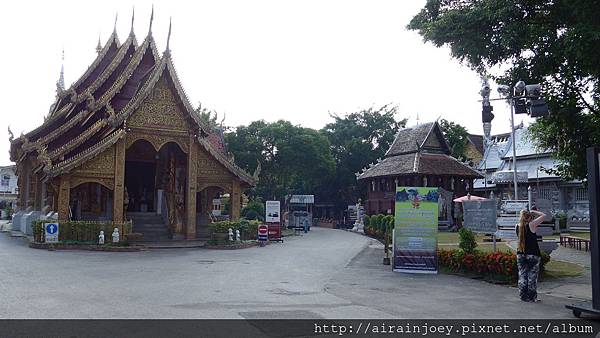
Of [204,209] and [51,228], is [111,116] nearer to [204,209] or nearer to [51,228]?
[51,228]

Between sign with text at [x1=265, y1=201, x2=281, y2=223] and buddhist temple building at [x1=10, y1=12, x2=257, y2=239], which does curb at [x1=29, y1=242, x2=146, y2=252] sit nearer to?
buddhist temple building at [x1=10, y1=12, x2=257, y2=239]

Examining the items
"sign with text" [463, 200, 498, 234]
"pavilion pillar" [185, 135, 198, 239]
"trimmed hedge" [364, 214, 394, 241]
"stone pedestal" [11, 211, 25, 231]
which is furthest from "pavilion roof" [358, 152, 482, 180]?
"stone pedestal" [11, 211, 25, 231]

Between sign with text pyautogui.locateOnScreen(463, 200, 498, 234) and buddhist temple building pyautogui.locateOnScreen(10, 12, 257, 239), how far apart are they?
1391cm

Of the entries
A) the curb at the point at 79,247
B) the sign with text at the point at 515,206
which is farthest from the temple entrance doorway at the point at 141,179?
the sign with text at the point at 515,206

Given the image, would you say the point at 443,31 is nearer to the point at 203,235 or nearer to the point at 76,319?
the point at 76,319

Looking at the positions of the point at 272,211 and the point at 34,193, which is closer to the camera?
the point at 34,193

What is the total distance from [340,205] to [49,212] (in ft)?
131

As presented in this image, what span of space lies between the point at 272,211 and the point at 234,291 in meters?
18.0

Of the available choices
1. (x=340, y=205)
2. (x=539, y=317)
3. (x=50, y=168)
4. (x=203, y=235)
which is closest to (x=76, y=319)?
(x=539, y=317)

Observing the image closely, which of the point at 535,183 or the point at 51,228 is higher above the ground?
the point at 535,183

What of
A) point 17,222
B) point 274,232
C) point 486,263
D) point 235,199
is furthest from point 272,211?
point 486,263

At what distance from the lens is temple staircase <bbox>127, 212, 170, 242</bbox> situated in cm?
2548

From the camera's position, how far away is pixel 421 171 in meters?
40.2

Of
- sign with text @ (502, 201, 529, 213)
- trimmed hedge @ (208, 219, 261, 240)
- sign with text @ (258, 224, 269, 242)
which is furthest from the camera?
sign with text @ (258, 224, 269, 242)
